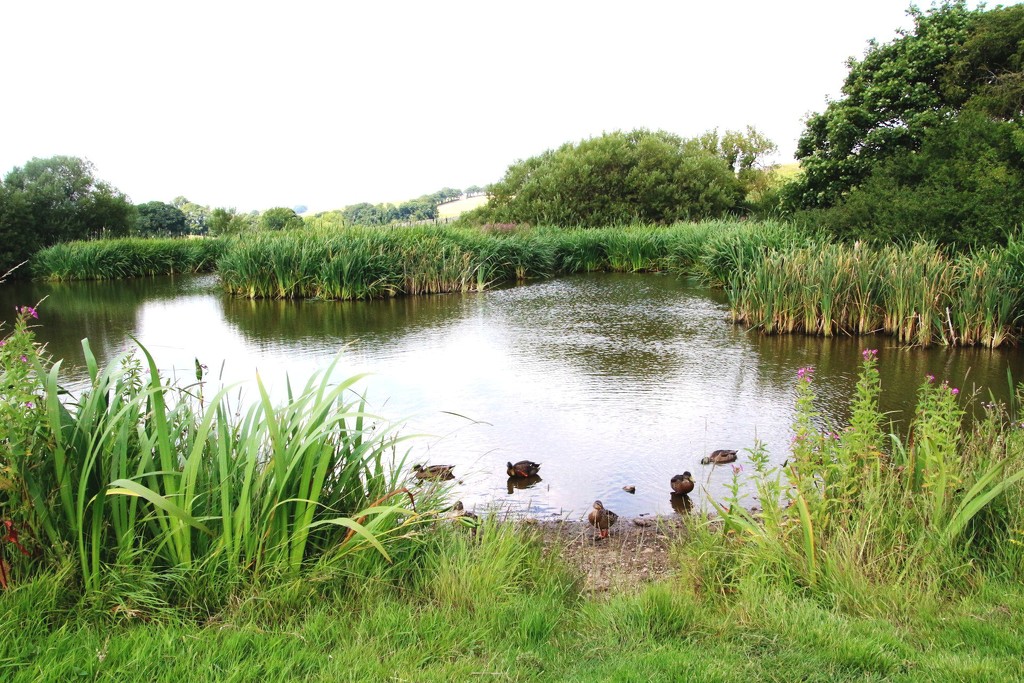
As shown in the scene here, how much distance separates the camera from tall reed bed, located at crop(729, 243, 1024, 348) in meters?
9.07

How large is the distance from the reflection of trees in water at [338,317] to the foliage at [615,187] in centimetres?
1252

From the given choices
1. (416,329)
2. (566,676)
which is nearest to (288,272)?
(416,329)

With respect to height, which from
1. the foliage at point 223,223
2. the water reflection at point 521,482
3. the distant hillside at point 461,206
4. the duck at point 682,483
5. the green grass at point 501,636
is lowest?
the water reflection at point 521,482

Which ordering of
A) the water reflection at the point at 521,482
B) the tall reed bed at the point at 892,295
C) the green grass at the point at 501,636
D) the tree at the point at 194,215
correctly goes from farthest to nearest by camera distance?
1. the tree at the point at 194,215
2. the tall reed bed at the point at 892,295
3. the water reflection at the point at 521,482
4. the green grass at the point at 501,636

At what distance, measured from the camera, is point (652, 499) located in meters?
4.72

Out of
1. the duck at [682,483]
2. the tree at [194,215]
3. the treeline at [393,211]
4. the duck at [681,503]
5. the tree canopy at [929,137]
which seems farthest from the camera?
the tree at [194,215]

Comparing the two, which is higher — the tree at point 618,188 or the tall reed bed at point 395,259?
the tree at point 618,188

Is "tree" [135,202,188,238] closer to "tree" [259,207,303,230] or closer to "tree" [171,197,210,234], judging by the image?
"tree" [171,197,210,234]

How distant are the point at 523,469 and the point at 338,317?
847cm

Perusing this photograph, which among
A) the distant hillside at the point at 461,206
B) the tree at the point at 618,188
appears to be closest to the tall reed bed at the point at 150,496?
the tree at the point at 618,188

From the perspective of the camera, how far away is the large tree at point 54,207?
23828 millimetres

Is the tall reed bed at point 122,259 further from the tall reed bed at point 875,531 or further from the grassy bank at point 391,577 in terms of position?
the tall reed bed at point 875,531

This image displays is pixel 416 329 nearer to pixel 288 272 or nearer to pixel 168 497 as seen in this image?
pixel 288 272

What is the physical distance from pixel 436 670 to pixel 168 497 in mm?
1238
